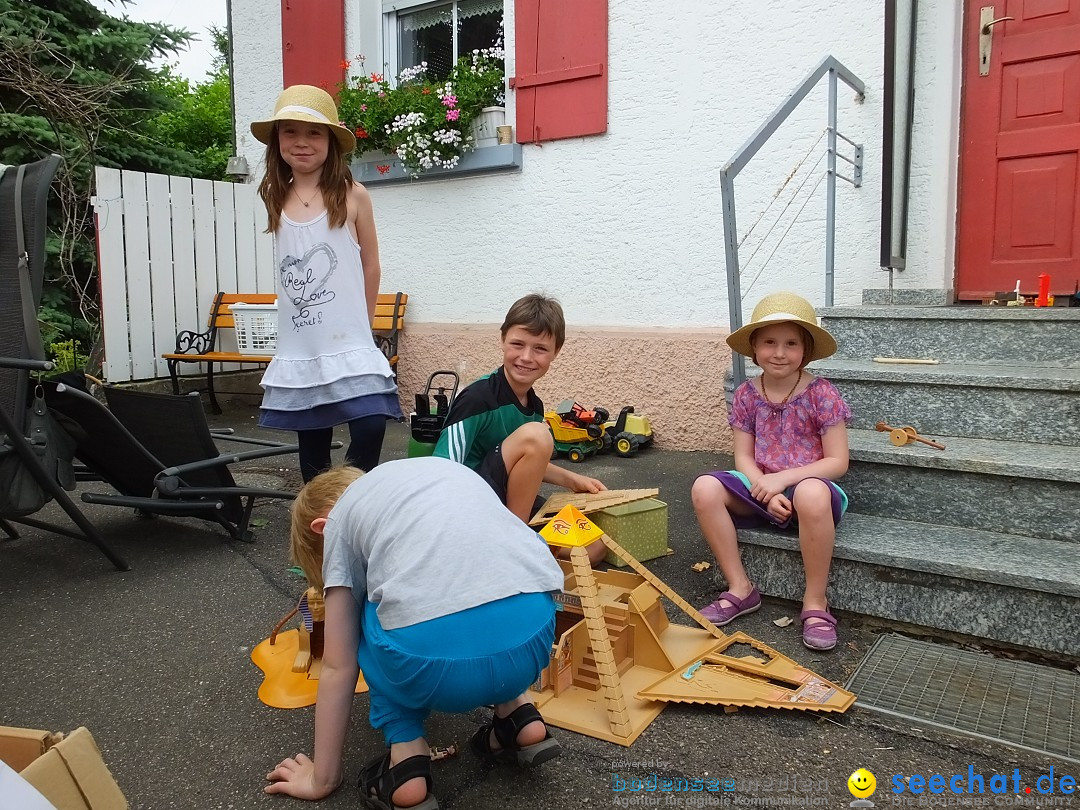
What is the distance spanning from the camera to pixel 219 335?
6.94m

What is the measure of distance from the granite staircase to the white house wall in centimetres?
107

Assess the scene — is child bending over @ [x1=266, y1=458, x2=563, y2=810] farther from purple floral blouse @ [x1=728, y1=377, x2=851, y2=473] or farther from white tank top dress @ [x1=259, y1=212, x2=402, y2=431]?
purple floral blouse @ [x1=728, y1=377, x2=851, y2=473]

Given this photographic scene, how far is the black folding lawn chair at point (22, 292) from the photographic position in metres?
2.72

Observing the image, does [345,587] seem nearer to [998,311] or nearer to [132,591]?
[132,591]

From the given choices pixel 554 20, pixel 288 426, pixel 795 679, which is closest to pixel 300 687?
pixel 288 426

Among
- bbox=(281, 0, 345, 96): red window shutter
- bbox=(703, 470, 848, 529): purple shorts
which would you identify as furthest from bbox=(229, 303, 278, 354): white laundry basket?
bbox=(703, 470, 848, 529): purple shorts

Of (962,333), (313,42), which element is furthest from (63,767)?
(313,42)

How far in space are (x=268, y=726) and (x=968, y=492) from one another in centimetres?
218

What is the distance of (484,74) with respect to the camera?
5715 mm

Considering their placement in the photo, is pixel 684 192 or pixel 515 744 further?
pixel 684 192

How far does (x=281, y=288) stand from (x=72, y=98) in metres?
5.85

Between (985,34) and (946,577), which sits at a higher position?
→ (985,34)

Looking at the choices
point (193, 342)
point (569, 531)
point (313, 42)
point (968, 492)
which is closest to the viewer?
point (569, 531)

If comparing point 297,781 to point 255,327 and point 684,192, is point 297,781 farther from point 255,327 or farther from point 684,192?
point 255,327
